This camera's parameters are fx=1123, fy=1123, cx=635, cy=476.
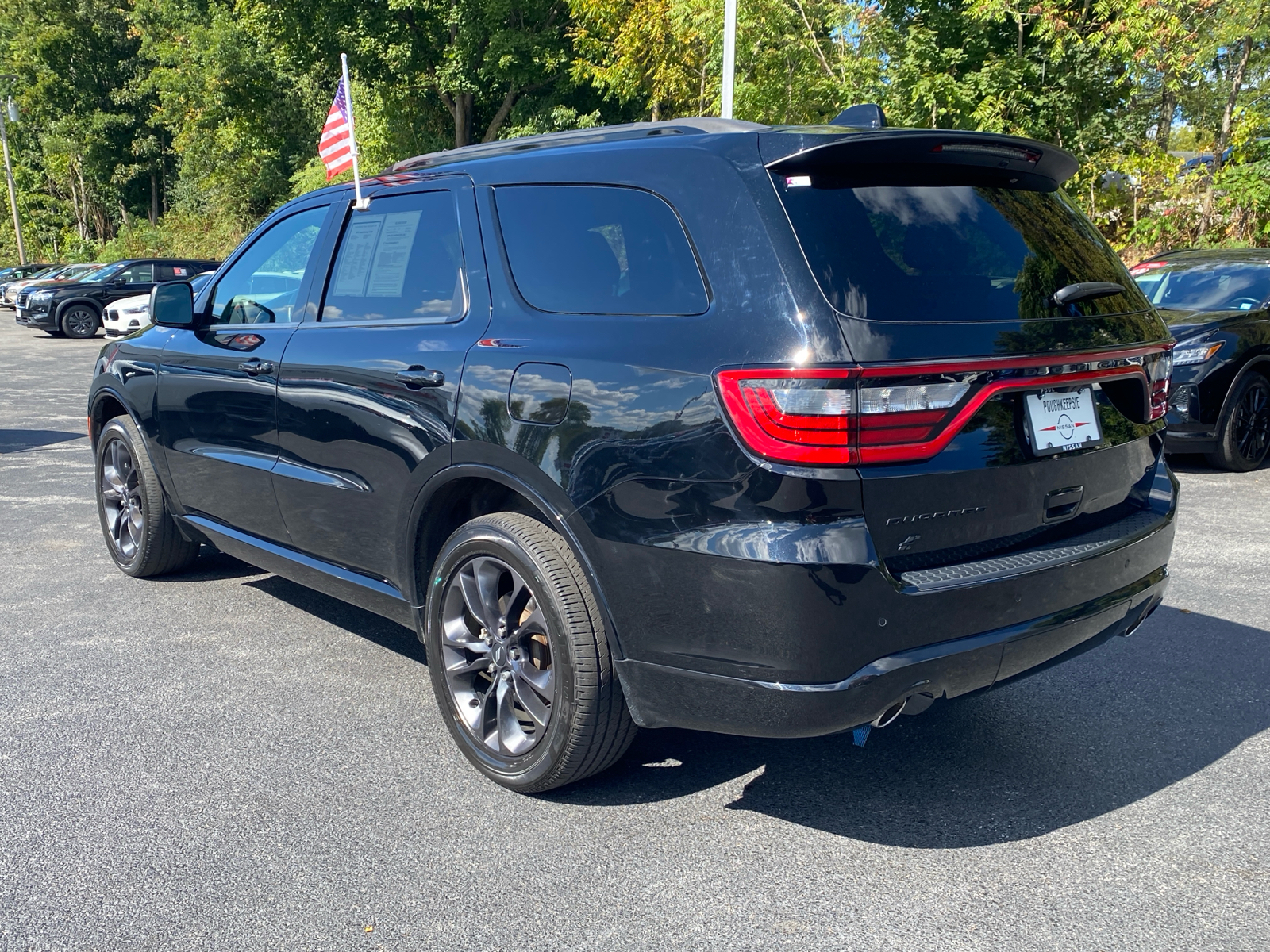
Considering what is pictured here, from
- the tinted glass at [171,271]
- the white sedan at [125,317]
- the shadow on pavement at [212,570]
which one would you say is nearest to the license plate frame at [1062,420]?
the shadow on pavement at [212,570]

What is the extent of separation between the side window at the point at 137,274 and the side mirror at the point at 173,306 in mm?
24192

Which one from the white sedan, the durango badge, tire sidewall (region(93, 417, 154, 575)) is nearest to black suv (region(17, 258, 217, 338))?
the white sedan

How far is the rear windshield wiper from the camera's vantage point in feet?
9.94

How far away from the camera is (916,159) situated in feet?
9.59

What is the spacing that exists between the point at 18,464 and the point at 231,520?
5636mm

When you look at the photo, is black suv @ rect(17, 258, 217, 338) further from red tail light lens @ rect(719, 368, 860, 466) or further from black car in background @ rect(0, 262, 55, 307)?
red tail light lens @ rect(719, 368, 860, 466)

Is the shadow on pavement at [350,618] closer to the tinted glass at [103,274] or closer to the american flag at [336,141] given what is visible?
the american flag at [336,141]

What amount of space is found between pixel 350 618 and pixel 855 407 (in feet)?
10.4

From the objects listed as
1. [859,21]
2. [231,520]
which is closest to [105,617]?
[231,520]

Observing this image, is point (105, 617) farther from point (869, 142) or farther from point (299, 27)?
point (299, 27)

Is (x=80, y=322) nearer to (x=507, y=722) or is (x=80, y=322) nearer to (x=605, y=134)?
(x=605, y=134)

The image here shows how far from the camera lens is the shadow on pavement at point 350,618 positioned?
4.66 metres

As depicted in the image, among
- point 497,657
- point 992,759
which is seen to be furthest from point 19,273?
point 992,759

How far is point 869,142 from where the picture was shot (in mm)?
2783
